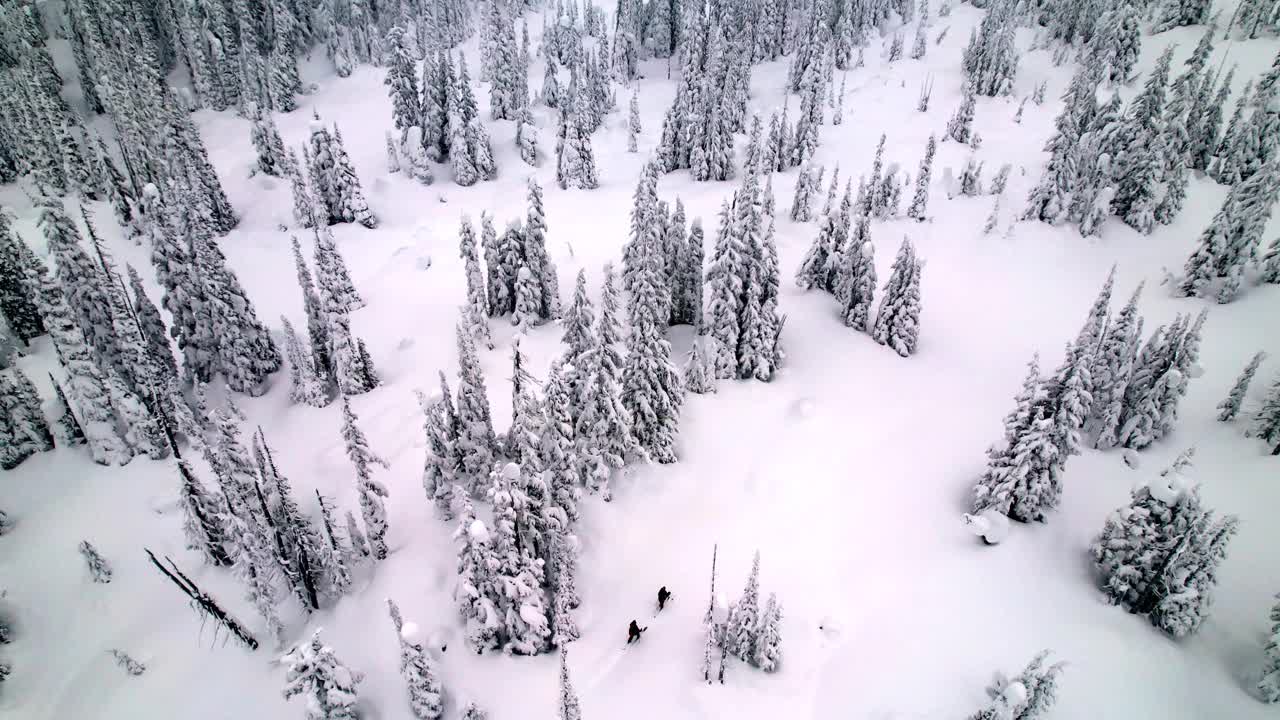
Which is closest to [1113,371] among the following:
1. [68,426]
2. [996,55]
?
[996,55]

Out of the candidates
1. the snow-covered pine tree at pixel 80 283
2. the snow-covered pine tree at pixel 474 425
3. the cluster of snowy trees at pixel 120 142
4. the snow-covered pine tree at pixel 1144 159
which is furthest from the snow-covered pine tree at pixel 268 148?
the snow-covered pine tree at pixel 1144 159

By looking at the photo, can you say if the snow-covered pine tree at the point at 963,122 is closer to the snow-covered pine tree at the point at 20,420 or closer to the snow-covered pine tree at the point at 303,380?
the snow-covered pine tree at the point at 303,380

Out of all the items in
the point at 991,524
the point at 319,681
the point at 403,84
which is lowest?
the point at 991,524

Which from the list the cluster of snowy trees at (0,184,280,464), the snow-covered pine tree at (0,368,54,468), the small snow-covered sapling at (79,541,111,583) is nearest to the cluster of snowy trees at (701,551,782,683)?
the cluster of snowy trees at (0,184,280,464)

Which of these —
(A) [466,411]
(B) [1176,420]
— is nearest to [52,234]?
(A) [466,411]

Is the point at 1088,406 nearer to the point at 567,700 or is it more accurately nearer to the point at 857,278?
the point at 857,278
